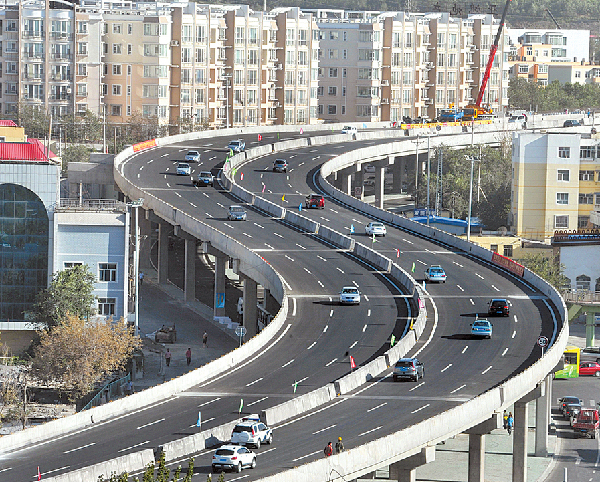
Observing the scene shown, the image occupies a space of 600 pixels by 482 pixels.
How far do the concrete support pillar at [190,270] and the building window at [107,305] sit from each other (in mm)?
17699

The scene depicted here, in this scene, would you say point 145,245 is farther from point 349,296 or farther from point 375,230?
point 349,296

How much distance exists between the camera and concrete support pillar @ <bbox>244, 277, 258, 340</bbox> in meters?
102

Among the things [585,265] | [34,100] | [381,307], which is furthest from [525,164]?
[34,100]

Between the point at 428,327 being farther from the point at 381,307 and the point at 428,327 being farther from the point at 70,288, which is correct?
the point at 70,288

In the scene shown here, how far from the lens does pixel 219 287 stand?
11169cm

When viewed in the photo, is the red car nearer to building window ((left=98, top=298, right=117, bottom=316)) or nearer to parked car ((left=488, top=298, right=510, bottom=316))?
Result: parked car ((left=488, top=298, right=510, bottom=316))

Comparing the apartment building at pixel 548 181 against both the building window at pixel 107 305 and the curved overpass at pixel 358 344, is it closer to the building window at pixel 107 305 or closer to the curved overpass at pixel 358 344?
the curved overpass at pixel 358 344

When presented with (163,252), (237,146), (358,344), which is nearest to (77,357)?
(358,344)

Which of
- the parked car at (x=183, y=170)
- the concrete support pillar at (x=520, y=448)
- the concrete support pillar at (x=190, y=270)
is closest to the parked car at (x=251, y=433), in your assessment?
the concrete support pillar at (x=520, y=448)

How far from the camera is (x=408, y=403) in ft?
211

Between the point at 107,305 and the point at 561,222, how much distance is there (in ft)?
207

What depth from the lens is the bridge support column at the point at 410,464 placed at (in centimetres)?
5816

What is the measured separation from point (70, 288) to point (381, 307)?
74.0 ft

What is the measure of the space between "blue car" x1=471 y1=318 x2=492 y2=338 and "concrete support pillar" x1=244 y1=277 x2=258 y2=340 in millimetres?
25706
